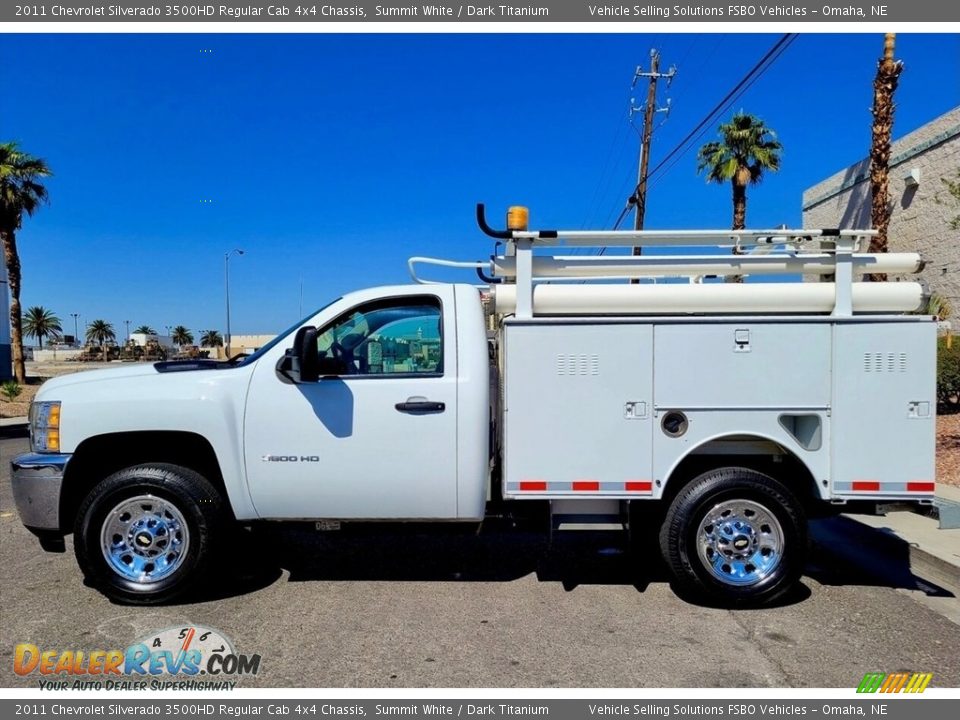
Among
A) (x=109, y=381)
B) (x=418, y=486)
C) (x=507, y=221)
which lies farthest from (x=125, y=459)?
(x=507, y=221)

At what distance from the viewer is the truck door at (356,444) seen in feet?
14.7

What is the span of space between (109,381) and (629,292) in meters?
3.54

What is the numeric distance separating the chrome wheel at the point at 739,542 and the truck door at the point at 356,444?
1695 millimetres

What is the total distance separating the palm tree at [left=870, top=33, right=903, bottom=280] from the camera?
45.3 ft

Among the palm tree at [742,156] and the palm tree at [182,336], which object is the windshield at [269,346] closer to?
the palm tree at [742,156]

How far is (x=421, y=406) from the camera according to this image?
4.49 meters

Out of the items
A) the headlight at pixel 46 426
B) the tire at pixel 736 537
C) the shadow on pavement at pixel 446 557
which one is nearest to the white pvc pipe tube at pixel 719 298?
the tire at pixel 736 537

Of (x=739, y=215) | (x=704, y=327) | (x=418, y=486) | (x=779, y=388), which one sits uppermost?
(x=739, y=215)

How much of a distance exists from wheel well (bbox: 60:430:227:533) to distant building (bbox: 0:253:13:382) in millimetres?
28245

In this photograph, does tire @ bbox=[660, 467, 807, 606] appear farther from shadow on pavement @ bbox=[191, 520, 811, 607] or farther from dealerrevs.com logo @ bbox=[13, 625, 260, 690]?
dealerrevs.com logo @ bbox=[13, 625, 260, 690]

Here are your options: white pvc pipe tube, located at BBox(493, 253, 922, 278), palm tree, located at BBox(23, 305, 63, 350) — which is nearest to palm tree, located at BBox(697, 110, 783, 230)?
white pvc pipe tube, located at BBox(493, 253, 922, 278)

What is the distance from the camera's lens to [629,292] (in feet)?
14.9

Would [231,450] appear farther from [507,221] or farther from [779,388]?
[779,388]

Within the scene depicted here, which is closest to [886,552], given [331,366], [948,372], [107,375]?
[331,366]
